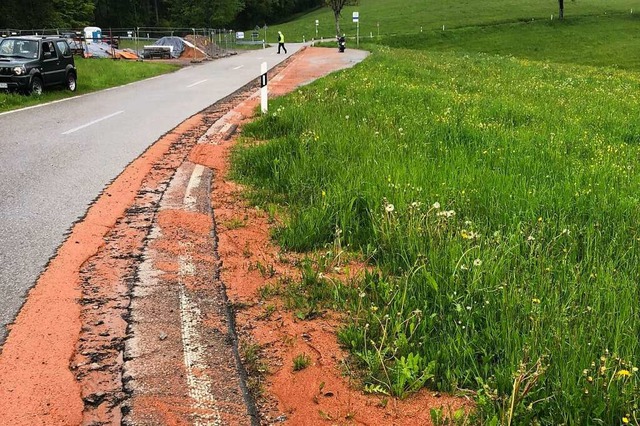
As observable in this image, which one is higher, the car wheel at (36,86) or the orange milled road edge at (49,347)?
the car wheel at (36,86)

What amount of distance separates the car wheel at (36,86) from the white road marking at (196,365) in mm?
15409

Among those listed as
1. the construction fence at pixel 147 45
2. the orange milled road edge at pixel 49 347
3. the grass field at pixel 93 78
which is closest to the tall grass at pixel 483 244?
the orange milled road edge at pixel 49 347

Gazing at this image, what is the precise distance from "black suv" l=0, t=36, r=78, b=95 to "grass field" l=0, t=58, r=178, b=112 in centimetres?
35

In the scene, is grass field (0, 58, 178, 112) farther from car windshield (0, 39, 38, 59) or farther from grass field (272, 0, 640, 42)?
grass field (272, 0, 640, 42)

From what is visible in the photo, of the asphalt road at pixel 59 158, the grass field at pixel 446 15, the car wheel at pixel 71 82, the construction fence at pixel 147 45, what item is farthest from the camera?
the grass field at pixel 446 15

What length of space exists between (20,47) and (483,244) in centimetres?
1782

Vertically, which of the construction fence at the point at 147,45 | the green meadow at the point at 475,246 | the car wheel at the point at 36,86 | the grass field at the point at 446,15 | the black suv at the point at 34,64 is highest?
the grass field at the point at 446,15

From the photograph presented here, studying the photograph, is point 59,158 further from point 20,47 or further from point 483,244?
point 20,47

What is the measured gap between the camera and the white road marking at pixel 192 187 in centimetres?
604

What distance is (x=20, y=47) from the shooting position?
17344 millimetres

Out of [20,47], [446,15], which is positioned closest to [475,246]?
[20,47]

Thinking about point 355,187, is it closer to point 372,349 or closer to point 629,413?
point 372,349

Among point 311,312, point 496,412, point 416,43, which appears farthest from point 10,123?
point 416,43

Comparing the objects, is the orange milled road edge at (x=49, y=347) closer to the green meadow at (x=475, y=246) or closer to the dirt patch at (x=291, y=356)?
the dirt patch at (x=291, y=356)
